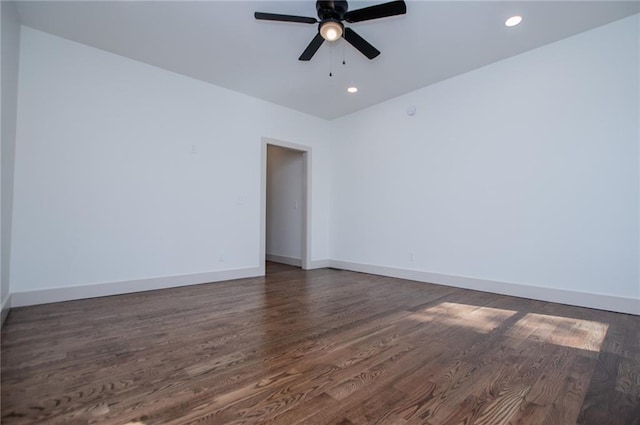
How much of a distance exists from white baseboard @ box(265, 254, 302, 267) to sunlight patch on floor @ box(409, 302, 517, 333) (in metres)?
3.00

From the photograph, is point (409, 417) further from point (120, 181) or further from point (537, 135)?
point (120, 181)

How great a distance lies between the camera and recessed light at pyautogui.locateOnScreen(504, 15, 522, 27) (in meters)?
2.60

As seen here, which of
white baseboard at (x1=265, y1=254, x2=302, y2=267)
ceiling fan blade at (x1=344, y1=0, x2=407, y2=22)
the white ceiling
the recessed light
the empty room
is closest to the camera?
the empty room

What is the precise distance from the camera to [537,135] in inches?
122

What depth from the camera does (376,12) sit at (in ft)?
7.36

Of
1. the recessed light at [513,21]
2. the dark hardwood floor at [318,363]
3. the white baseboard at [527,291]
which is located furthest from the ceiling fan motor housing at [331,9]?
the white baseboard at [527,291]

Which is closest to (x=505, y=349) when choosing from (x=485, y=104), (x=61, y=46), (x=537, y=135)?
(x=537, y=135)

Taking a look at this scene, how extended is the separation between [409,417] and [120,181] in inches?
141

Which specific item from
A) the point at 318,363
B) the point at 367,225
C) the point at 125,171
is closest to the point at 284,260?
the point at 367,225

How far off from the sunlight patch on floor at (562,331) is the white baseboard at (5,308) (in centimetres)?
390

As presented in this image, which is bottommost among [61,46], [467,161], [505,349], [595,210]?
[505,349]

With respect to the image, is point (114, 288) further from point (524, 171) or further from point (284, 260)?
point (524, 171)

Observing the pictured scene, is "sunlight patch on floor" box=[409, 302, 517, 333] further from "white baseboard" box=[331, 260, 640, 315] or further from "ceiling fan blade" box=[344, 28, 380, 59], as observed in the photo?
"ceiling fan blade" box=[344, 28, 380, 59]

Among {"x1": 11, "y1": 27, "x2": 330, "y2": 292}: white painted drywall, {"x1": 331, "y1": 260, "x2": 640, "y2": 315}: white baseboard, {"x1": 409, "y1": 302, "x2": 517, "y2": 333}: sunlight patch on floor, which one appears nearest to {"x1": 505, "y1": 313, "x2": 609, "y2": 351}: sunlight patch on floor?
{"x1": 409, "y1": 302, "x2": 517, "y2": 333}: sunlight patch on floor
